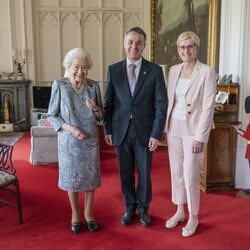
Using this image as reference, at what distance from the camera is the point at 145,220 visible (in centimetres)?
307

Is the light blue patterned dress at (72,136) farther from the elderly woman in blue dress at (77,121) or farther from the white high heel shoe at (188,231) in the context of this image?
the white high heel shoe at (188,231)

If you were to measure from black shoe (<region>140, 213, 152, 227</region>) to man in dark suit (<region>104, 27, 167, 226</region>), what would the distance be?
0.27 metres

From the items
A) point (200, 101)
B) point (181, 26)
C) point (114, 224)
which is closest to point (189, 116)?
point (200, 101)

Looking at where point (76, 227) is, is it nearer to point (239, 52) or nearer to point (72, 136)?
point (72, 136)

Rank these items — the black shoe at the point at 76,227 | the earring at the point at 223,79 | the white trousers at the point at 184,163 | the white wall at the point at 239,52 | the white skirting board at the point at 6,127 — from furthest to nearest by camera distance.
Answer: the white skirting board at the point at 6,127
the earring at the point at 223,79
the white wall at the point at 239,52
the black shoe at the point at 76,227
the white trousers at the point at 184,163

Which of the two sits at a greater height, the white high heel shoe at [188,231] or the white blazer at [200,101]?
the white blazer at [200,101]

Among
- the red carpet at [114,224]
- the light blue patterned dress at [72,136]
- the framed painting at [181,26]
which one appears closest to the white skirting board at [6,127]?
the framed painting at [181,26]

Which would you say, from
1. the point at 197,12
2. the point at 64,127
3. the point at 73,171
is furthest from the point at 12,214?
the point at 197,12

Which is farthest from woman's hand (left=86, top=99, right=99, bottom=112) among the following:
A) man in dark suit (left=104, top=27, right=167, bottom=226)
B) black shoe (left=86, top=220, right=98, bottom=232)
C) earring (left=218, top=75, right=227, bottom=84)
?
earring (left=218, top=75, right=227, bottom=84)

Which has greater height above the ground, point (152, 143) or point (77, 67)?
point (77, 67)

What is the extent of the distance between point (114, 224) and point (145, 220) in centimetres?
27

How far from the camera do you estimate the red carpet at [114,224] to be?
2.79 metres

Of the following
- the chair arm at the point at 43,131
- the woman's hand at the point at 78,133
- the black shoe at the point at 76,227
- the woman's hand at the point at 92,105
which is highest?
the woman's hand at the point at 92,105

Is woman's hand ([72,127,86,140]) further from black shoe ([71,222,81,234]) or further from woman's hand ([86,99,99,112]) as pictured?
black shoe ([71,222,81,234])
